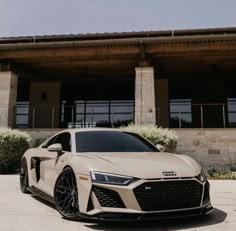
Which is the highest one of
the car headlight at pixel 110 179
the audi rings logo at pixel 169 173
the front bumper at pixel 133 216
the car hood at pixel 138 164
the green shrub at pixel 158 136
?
the green shrub at pixel 158 136

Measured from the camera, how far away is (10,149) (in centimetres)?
1087

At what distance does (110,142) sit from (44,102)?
1436 cm

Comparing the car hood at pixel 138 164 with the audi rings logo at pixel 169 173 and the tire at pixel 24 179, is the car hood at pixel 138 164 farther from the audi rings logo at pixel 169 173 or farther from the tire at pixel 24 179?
the tire at pixel 24 179

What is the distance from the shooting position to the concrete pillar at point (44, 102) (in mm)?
18078

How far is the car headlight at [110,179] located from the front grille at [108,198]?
9 centimetres

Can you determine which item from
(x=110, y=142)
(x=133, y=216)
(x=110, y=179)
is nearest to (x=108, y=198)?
(x=110, y=179)

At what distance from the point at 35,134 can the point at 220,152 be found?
26.1 feet

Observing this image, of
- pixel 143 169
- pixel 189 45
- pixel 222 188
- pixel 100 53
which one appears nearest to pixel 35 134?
pixel 100 53

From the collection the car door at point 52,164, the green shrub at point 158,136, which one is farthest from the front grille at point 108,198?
the green shrub at point 158,136

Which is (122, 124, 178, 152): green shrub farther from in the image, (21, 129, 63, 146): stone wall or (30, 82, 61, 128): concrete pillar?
(30, 82, 61, 128): concrete pillar

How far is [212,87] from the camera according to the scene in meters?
17.4

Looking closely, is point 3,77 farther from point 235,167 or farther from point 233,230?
point 233,230

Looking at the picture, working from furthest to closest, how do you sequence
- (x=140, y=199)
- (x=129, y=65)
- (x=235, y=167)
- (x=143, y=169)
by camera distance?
(x=129, y=65)
(x=235, y=167)
(x=143, y=169)
(x=140, y=199)

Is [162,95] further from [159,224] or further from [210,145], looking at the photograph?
[159,224]
